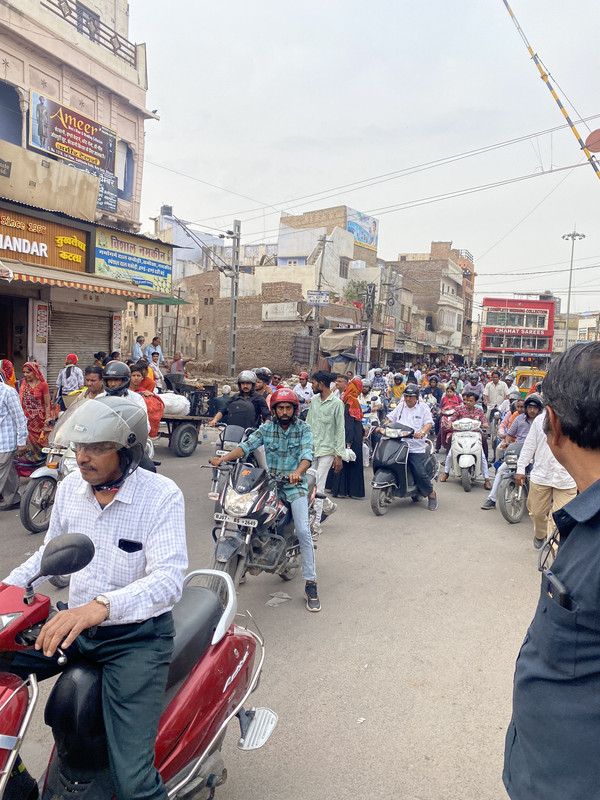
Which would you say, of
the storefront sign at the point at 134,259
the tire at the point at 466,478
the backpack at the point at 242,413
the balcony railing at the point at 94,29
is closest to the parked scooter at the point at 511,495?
the tire at the point at 466,478

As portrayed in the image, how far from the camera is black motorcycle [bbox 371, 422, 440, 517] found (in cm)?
733

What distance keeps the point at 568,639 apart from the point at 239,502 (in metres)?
3.01

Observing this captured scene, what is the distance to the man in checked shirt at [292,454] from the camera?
14.8 ft

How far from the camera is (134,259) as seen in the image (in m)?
15.7

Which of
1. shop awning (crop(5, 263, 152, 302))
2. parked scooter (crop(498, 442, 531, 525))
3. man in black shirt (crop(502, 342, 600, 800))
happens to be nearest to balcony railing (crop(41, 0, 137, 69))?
shop awning (crop(5, 263, 152, 302))

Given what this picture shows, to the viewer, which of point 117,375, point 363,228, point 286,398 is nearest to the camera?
point 286,398

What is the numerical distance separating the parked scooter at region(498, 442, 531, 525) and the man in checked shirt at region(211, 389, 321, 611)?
336cm

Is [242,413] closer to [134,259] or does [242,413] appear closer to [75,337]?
[75,337]

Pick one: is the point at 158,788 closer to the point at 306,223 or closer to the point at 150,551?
the point at 150,551

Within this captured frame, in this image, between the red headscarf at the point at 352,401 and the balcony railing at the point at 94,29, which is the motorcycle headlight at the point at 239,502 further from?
the balcony railing at the point at 94,29

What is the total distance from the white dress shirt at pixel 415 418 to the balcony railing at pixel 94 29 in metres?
17.4

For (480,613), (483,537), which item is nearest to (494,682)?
(480,613)

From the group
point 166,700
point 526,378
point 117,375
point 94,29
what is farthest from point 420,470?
point 94,29

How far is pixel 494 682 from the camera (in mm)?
3453
